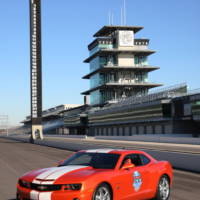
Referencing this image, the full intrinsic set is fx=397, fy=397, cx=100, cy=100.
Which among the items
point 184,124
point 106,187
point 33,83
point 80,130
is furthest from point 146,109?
point 106,187

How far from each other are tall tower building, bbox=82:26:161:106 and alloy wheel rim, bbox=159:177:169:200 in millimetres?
107644

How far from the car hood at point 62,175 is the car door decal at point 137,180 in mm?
903

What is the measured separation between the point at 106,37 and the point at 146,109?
137 ft

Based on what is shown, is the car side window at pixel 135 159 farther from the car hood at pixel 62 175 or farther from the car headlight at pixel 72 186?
the car headlight at pixel 72 186

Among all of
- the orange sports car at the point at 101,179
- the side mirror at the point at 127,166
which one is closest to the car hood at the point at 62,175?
the orange sports car at the point at 101,179

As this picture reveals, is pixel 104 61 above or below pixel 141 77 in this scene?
above

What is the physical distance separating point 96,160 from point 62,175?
1149 mm

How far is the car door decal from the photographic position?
8.33 m

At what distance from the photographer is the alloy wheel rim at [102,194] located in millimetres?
7349

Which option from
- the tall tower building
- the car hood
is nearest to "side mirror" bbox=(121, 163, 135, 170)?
the car hood

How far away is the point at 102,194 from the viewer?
24.5ft

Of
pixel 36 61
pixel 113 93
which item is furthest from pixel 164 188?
pixel 113 93

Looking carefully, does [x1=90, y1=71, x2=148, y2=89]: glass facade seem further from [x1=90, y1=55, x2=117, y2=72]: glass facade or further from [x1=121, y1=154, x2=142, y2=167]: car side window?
[x1=121, y1=154, x2=142, y2=167]: car side window

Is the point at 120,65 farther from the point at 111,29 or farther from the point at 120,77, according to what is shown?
the point at 111,29
